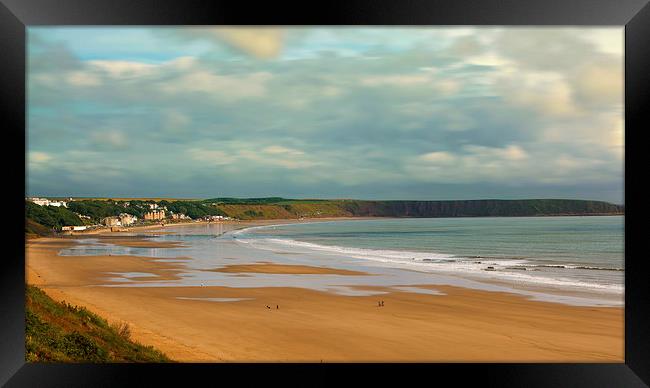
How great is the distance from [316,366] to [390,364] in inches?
21.1

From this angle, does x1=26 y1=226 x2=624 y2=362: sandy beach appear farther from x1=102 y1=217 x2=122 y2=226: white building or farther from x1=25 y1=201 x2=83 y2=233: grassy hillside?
x1=102 y1=217 x2=122 y2=226: white building

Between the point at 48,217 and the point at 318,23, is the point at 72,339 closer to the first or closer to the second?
the point at 318,23

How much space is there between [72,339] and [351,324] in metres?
4.42

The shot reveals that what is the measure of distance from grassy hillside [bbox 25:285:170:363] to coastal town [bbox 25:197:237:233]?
35264 millimetres

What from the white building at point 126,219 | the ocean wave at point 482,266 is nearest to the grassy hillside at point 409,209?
the white building at point 126,219

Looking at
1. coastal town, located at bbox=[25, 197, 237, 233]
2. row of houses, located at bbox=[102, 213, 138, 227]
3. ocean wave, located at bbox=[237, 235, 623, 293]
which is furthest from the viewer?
row of houses, located at bbox=[102, 213, 138, 227]

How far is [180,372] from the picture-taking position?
12.7 feet

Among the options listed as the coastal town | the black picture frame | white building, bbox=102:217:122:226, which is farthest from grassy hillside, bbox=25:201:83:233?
the black picture frame

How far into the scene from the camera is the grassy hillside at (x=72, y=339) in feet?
14.4

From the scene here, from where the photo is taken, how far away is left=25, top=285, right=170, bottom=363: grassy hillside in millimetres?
4402

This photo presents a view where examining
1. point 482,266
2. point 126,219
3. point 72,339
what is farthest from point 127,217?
point 72,339

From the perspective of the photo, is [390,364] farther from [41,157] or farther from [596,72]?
[41,157]

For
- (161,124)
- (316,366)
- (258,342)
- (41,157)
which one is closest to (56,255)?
(258,342)

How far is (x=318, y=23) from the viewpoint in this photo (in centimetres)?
390
